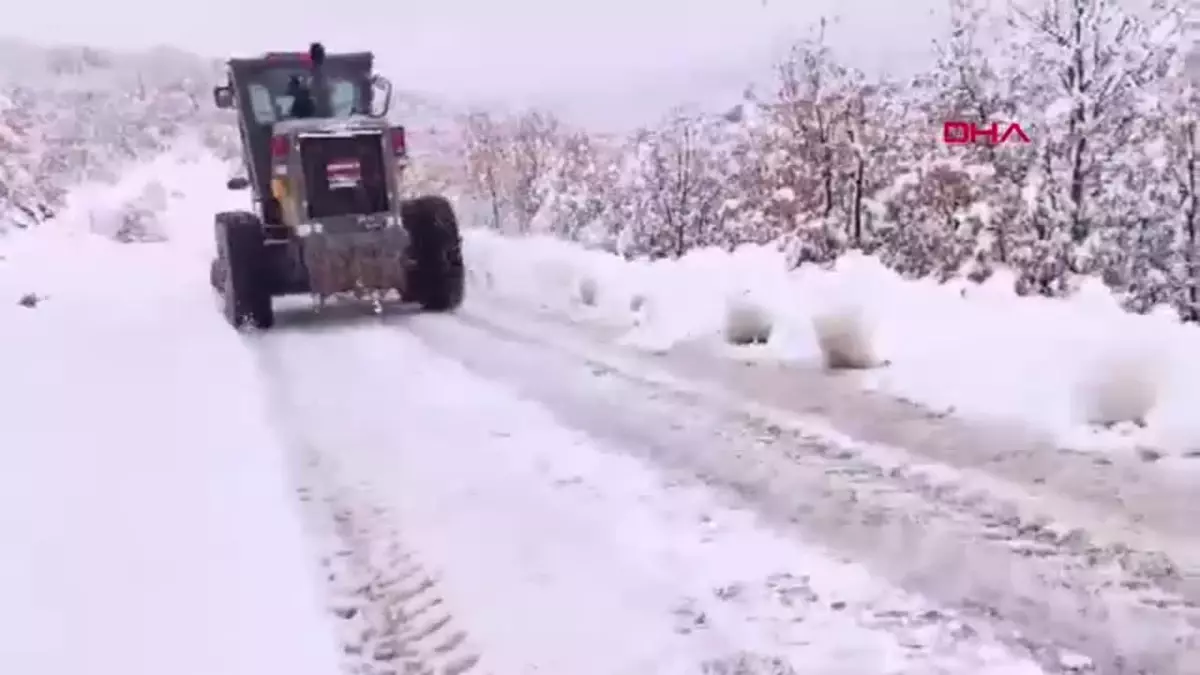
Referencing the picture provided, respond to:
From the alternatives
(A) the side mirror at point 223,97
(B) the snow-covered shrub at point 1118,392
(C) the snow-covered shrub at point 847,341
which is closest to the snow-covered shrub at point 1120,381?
(B) the snow-covered shrub at point 1118,392

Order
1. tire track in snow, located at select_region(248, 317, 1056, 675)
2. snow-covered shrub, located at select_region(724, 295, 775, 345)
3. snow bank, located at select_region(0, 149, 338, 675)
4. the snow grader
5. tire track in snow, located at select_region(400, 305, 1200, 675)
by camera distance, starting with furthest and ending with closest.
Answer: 1. the snow grader
2. snow-covered shrub, located at select_region(724, 295, 775, 345)
3. snow bank, located at select_region(0, 149, 338, 675)
4. tire track in snow, located at select_region(400, 305, 1200, 675)
5. tire track in snow, located at select_region(248, 317, 1056, 675)

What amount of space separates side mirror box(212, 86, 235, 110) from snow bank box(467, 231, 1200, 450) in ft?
12.8

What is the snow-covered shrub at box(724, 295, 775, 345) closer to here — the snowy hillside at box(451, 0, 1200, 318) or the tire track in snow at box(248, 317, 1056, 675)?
the tire track in snow at box(248, 317, 1056, 675)

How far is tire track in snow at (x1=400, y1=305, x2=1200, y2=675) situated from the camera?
156 inches

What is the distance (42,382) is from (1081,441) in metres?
7.45

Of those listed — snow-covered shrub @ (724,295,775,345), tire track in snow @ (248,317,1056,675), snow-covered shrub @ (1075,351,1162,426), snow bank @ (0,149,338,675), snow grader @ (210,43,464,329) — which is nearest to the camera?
tire track in snow @ (248,317,1056,675)

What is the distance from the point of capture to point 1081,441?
6562 millimetres

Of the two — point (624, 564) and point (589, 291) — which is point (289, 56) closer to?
point (589, 291)

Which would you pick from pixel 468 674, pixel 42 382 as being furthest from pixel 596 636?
pixel 42 382

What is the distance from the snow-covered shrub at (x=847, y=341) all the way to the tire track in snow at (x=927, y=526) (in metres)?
1.31

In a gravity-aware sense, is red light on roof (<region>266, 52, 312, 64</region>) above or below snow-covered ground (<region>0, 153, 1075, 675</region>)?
above

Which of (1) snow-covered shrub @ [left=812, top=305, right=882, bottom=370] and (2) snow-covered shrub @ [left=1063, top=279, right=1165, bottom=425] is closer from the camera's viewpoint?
(2) snow-covered shrub @ [left=1063, top=279, right=1165, bottom=425]

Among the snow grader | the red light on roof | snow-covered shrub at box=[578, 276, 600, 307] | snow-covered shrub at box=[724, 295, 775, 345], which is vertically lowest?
snow-covered shrub at box=[578, 276, 600, 307]

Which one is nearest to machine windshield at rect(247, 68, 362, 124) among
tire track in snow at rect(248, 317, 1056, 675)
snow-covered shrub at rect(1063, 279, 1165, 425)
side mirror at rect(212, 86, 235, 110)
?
side mirror at rect(212, 86, 235, 110)
